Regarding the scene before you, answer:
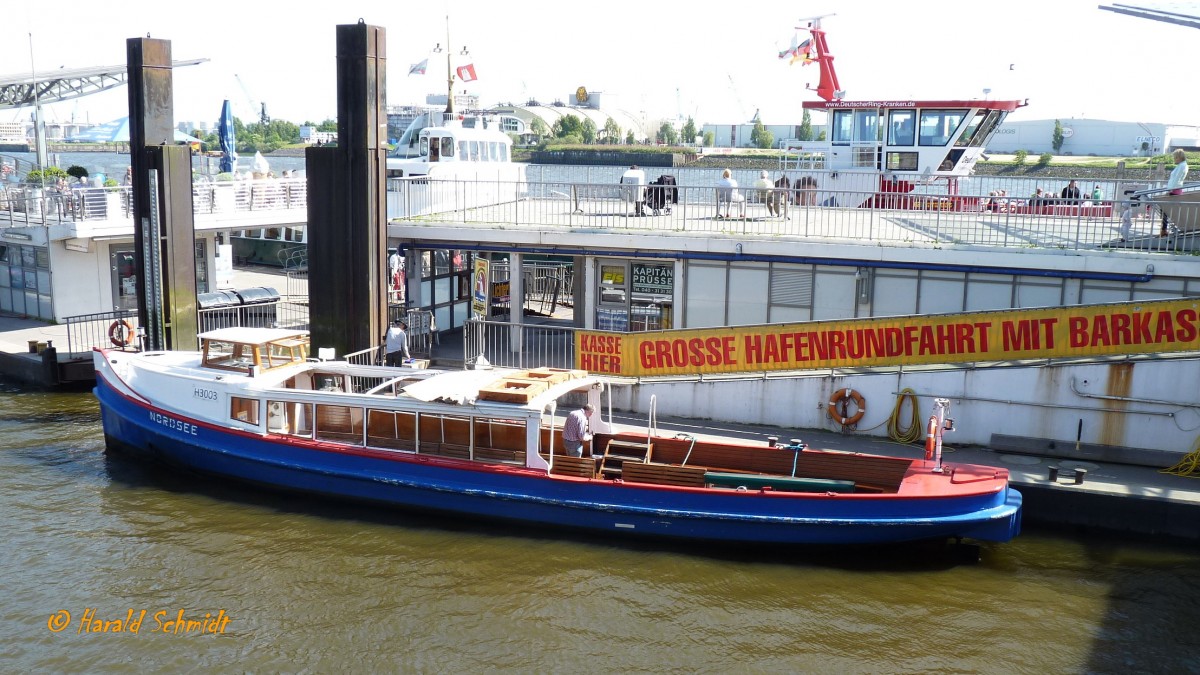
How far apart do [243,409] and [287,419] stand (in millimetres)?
794

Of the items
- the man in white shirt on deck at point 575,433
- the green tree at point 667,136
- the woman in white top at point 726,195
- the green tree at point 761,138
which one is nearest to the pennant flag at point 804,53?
the woman in white top at point 726,195

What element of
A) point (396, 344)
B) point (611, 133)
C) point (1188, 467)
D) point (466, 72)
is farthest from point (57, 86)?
point (611, 133)

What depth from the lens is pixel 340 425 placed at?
53.6 ft

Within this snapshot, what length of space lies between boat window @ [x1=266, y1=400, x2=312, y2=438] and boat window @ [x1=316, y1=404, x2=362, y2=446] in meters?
0.23

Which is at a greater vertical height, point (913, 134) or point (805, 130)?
point (805, 130)

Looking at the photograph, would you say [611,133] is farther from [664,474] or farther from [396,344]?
[664,474]

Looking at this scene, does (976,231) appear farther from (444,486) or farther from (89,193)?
(89,193)

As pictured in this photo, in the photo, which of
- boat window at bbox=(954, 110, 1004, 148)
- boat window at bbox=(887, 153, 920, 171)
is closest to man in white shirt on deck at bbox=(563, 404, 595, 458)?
boat window at bbox=(887, 153, 920, 171)

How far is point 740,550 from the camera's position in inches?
559

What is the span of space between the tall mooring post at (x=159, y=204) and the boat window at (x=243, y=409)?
5890 millimetres

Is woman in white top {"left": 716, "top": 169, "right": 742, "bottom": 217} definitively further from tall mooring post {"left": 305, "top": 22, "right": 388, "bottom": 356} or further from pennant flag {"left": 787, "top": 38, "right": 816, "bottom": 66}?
pennant flag {"left": 787, "top": 38, "right": 816, "bottom": 66}

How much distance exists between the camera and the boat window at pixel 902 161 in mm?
27203

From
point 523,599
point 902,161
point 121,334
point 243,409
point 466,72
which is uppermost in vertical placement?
point 466,72

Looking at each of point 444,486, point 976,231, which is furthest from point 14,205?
point 976,231
